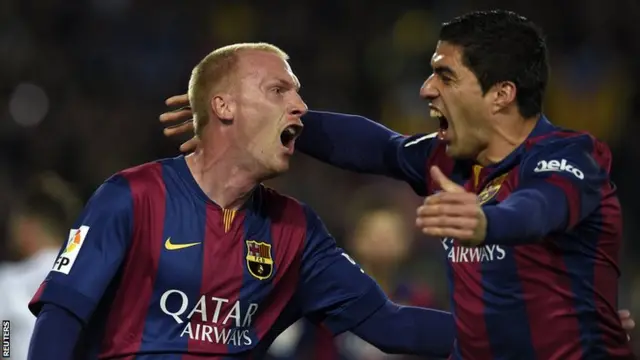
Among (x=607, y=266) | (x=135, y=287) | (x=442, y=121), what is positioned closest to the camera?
(x=607, y=266)

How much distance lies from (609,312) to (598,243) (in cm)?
22

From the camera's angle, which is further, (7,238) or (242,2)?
(242,2)

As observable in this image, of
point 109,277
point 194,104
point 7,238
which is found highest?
point 194,104

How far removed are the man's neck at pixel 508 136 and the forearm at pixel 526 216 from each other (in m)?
0.50

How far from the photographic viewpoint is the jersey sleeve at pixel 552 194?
10.8 feet

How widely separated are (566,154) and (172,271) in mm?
1294

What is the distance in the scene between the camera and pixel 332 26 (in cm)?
1128

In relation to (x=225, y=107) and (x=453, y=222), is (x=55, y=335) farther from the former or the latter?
(x=453, y=222)

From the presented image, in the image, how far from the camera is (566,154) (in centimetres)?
367

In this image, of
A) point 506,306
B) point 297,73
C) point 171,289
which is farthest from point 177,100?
point 297,73

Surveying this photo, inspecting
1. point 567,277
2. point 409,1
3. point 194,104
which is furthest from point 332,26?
point 567,277

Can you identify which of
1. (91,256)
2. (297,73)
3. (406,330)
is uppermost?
(297,73)

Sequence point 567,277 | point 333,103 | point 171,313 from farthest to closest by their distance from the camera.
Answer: point 333,103 → point 171,313 → point 567,277

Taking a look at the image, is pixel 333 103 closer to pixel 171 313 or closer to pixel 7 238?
pixel 7 238
